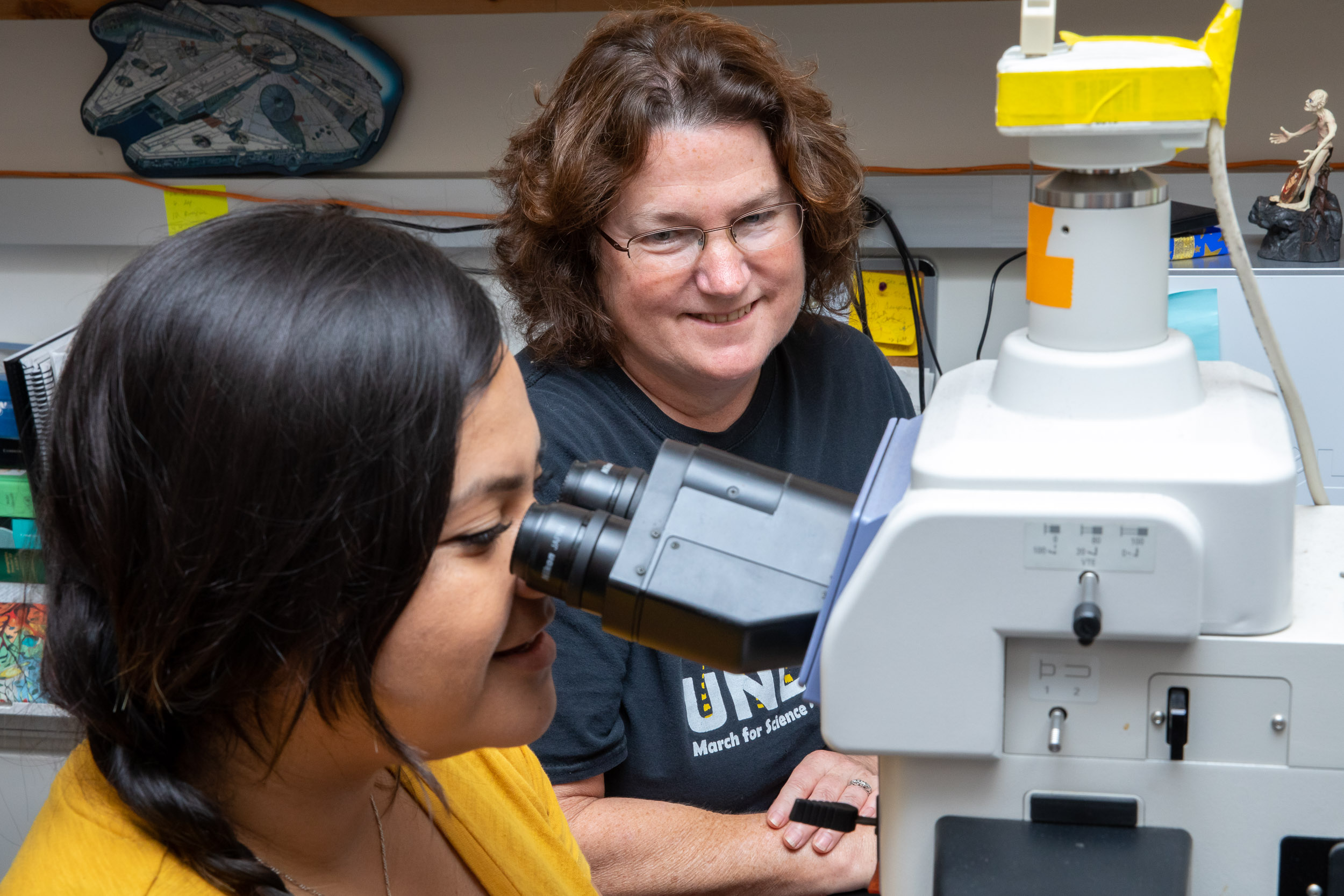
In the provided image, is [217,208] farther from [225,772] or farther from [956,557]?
[956,557]

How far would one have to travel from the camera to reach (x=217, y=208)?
7.72 feet

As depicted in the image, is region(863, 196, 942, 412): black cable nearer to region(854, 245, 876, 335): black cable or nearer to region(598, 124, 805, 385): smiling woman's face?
region(854, 245, 876, 335): black cable

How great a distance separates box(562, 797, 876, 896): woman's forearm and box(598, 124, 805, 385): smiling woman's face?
51 cm

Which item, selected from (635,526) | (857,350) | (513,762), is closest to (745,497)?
(635,526)

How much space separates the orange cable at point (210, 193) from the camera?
227cm

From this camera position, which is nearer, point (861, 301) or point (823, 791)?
point (823, 791)

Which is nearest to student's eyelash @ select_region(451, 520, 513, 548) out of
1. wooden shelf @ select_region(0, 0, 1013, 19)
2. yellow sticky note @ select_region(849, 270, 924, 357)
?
wooden shelf @ select_region(0, 0, 1013, 19)

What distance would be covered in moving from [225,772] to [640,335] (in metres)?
0.76

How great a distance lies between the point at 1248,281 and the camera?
664mm

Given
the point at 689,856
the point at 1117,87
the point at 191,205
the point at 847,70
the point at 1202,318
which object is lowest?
the point at 689,856

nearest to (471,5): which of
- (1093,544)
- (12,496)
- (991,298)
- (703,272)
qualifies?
(703,272)

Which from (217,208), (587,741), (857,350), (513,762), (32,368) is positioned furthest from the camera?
(217,208)

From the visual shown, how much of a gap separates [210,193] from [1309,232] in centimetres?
201

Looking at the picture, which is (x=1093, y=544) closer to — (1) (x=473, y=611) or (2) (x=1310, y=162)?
(1) (x=473, y=611)
